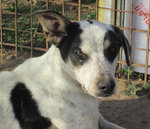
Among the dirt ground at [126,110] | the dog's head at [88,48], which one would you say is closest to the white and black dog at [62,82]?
the dog's head at [88,48]

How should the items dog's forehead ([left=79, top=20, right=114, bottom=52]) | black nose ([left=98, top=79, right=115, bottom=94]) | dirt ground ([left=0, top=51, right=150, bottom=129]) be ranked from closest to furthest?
1. black nose ([left=98, top=79, right=115, bottom=94])
2. dog's forehead ([left=79, top=20, right=114, bottom=52])
3. dirt ground ([left=0, top=51, right=150, bottom=129])

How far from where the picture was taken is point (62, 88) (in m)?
3.40

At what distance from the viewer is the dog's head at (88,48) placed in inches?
123

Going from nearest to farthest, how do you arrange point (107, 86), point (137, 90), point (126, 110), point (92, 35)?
point (107, 86) < point (92, 35) < point (126, 110) < point (137, 90)

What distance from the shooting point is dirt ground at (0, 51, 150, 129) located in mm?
4668

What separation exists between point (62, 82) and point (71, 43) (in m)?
0.40

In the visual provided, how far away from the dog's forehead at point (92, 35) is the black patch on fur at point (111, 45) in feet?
0.13

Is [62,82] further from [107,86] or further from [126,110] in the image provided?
[126,110]

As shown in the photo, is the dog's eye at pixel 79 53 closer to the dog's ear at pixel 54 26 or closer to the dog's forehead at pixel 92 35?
the dog's forehead at pixel 92 35

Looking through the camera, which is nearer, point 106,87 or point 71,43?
point 106,87

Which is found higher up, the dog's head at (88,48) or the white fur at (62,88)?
the dog's head at (88,48)

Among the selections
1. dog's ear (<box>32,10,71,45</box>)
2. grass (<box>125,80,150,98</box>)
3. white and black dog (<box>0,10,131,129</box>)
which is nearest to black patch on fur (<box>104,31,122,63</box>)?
white and black dog (<box>0,10,131,129</box>)

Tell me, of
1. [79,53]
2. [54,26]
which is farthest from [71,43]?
[54,26]

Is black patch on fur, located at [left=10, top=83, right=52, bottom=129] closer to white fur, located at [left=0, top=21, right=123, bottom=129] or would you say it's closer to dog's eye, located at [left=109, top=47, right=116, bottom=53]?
white fur, located at [left=0, top=21, right=123, bottom=129]
